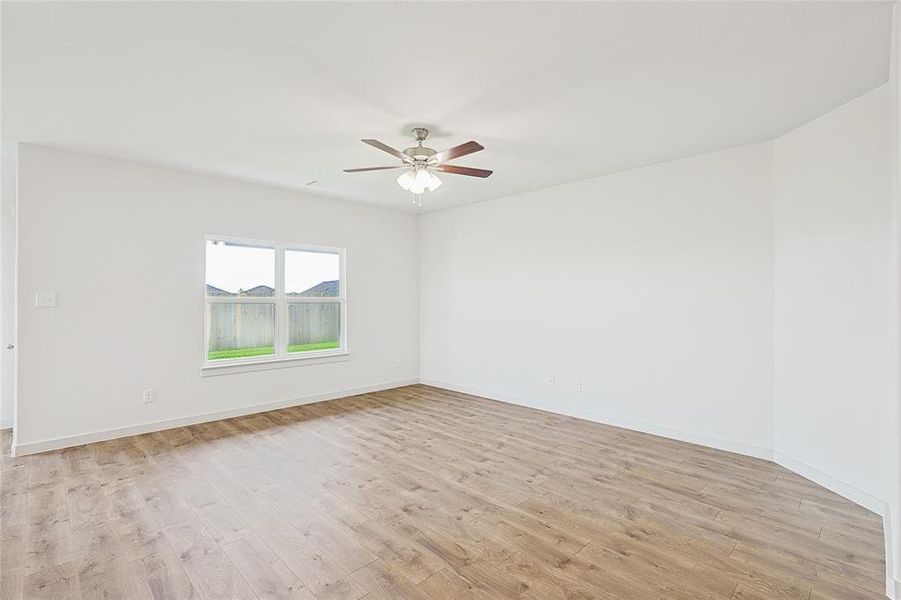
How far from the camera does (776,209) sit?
3459 mm

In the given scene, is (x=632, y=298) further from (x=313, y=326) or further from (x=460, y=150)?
(x=313, y=326)

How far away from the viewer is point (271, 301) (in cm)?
523

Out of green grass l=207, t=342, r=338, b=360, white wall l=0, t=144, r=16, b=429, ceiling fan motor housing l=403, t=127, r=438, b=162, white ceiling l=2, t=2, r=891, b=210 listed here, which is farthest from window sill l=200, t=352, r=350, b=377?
ceiling fan motor housing l=403, t=127, r=438, b=162

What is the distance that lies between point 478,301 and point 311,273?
7.56ft

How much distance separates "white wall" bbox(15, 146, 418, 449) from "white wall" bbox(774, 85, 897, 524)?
4.97m

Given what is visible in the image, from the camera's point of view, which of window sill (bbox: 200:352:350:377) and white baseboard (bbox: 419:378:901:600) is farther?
window sill (bbox: 200:352:350:377)

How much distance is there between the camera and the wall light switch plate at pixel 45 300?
366 cm

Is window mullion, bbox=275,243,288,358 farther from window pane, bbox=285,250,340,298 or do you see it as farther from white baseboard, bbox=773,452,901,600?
white baseboard, bbox=773,452,901,600

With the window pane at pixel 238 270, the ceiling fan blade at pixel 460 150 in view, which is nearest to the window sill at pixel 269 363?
the window pane at pixel 238 270

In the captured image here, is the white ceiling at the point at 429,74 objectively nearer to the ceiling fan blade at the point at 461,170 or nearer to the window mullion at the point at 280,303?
the ceiling fan blade at the point at 461,170

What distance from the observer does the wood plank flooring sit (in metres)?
1.99

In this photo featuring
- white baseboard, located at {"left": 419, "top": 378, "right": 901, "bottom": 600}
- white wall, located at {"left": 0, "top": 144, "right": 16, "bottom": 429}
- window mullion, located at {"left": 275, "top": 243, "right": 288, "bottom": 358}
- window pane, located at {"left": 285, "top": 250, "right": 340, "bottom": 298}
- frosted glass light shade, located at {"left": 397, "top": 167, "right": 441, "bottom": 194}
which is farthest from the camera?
window pane, located at {"left": 285, "top": 250, "right": 340, "bottom": 298}

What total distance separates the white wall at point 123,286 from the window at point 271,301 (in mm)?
189

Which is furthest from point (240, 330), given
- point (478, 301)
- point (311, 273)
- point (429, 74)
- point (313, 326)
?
point (429, 74)
